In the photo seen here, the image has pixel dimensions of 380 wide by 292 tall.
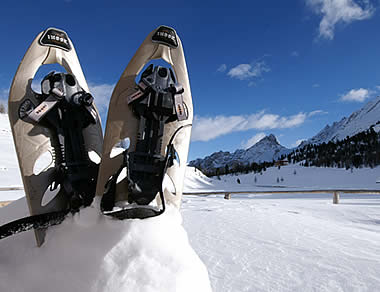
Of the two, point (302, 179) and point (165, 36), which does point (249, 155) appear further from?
point (165, 36)

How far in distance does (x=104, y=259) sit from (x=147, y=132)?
0.75m

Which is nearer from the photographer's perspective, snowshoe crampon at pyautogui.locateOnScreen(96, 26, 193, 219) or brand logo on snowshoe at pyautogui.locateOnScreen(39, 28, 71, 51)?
snowshoe crampon at pyautogui.locateOnScreen(96, 26, 193, 219)

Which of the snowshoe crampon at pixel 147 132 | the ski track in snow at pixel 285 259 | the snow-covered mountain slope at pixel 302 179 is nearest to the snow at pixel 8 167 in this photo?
the snowshoe crampon at pixel 147 132

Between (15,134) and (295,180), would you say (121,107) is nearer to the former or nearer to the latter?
(15,134)

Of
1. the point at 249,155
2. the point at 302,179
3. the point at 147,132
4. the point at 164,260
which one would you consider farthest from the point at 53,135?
the point at 249,155

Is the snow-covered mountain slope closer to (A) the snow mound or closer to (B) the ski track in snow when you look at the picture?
(B) the ski track in snow

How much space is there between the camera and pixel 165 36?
1.69m

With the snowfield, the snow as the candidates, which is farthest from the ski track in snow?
the snow

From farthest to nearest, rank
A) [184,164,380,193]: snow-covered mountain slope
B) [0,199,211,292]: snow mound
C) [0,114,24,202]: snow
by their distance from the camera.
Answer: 1. [184,164,380,193]: snow-covered mountain slope
2. [0,114,24,202]: snow
3. [0,199,211,292]: snow mound

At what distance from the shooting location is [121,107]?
149 centimetres

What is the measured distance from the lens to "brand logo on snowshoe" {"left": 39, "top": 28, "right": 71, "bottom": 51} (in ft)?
5.57

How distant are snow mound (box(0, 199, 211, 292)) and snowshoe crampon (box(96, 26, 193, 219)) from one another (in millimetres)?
114

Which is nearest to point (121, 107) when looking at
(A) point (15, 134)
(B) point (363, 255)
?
(A) point (15, 134)

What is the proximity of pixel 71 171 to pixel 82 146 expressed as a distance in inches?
7.1
